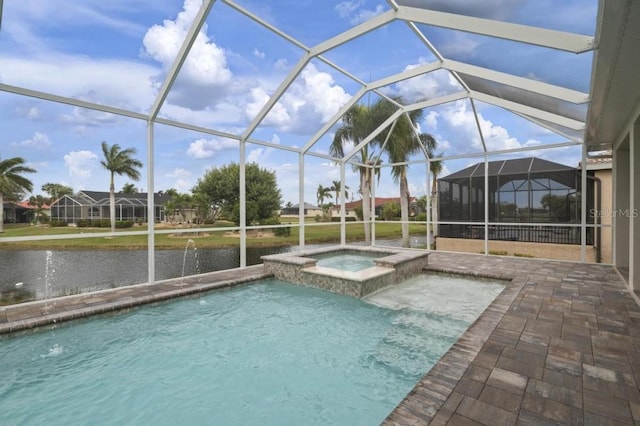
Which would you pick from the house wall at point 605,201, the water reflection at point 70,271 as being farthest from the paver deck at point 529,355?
the house wall at point 605,201

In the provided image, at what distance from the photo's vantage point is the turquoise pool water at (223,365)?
249 centimetres

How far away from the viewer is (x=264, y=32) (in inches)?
202

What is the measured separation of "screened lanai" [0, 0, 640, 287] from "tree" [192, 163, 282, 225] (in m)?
10.9

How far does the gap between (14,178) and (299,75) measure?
27.6 feet

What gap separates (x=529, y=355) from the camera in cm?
281

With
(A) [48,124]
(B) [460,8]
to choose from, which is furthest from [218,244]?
(B) [460,8]

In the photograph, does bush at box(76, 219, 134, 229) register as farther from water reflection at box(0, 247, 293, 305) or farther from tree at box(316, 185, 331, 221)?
tree at box(316, 185, 331, 221)

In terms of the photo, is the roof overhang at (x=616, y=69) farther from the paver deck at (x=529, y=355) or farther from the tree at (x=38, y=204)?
the tree at (x=38, y=204)

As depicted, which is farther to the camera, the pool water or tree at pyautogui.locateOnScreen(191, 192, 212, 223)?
tree at pyautogui.locateOnScreen(191, 192, 212, 223)

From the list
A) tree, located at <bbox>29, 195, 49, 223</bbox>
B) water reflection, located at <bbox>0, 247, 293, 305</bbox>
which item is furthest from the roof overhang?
tree, located at <bbox>29, 195, 49, 223</bbox>

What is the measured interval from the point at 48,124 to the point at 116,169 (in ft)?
26.2

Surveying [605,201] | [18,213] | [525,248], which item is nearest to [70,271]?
[18,213]

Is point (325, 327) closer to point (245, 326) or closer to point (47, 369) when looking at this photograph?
point (245, 326)

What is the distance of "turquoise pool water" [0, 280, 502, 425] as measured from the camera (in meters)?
2.49
